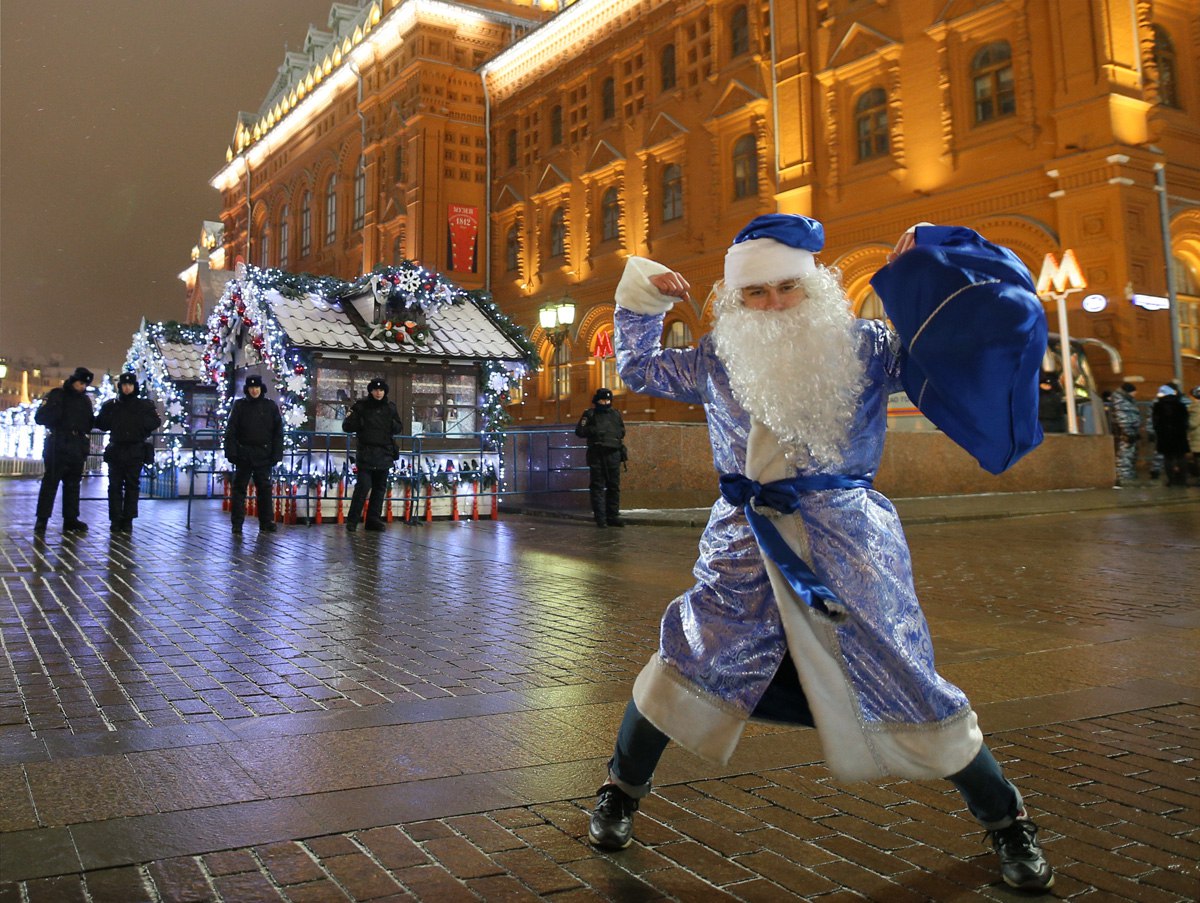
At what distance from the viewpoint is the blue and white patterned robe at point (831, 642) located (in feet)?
7.72

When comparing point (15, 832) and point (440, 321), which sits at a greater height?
point (440, 321)

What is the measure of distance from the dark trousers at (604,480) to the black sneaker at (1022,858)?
34.0 ft

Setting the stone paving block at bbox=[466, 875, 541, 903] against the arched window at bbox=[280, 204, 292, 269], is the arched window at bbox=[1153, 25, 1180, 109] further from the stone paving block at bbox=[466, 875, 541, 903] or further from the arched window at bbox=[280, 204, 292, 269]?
the arched window at bbox=[280, 204, 292, 269]

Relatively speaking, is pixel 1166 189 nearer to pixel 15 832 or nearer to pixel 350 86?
pixel 15 832

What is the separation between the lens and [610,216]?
31.6 metres

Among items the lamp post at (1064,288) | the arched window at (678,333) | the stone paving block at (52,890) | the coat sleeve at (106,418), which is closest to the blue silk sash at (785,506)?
the stone paving block at (52,890)

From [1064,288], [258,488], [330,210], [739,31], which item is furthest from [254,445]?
[330,210]

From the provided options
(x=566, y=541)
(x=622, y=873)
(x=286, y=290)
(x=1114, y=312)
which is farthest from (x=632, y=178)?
(x=622, y=873)

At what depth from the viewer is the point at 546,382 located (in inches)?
1302

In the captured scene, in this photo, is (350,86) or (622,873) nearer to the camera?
(622,873)

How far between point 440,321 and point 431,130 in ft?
74.2

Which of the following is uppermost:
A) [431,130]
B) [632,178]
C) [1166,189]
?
[431,130]

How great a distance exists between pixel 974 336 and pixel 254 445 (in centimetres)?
1067

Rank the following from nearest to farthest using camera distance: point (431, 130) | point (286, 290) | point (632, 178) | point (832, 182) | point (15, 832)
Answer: point (15, 832) → point (286, 290) → point (832, 182) → point (632, 178) → point (431, 130)
